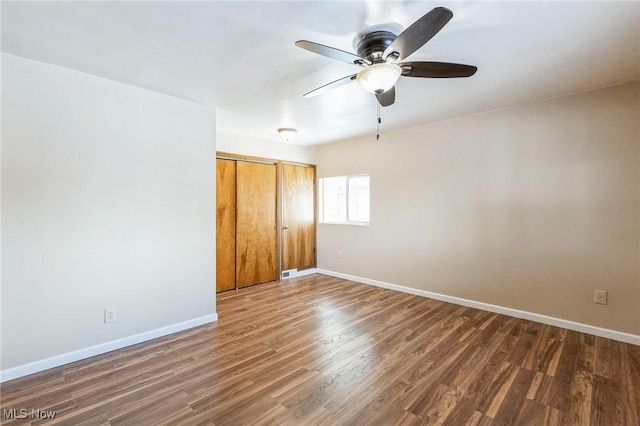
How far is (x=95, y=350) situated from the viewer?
249cm

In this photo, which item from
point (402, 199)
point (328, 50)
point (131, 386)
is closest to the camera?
point (328, 50)

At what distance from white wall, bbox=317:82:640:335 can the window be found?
0.97 ft

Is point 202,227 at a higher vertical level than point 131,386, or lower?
higher

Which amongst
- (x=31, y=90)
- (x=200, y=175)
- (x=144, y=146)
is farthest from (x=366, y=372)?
(x=31, y=90)

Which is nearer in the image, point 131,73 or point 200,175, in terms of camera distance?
point 131,73

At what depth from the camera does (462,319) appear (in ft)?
10.6

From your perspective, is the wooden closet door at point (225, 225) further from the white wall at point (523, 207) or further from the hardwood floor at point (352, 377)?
the white wall at point (523, 207)

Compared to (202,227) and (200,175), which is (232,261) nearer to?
(202,227)

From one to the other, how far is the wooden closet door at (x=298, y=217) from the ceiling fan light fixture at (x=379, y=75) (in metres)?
3.36

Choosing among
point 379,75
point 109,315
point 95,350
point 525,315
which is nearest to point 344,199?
point 525,315

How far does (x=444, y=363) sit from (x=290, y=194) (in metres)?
3.63

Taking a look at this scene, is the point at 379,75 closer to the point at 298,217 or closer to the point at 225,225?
the point at 225,225

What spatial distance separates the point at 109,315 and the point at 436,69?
3.34 m

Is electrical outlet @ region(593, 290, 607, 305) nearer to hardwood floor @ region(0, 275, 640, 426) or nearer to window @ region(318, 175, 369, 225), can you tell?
hardwood floor @ region(0, 275, 640, 426)
